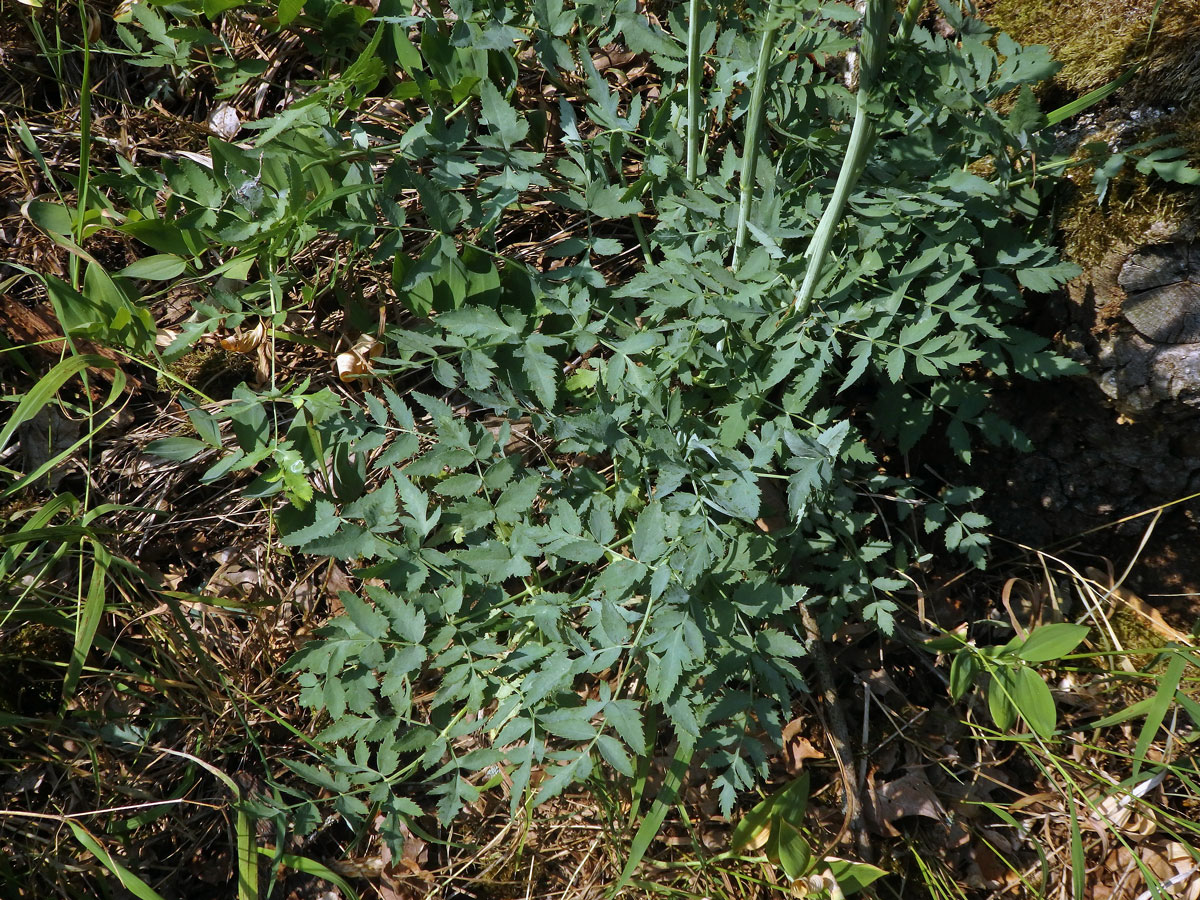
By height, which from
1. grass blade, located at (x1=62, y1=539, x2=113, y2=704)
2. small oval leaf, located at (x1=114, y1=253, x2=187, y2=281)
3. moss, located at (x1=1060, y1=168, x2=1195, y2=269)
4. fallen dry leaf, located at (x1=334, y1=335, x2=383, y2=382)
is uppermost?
A: moss, located at (x1=1060, y1=168, x2=1195, y2=269)

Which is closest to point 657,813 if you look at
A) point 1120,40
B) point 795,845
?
point 795,845

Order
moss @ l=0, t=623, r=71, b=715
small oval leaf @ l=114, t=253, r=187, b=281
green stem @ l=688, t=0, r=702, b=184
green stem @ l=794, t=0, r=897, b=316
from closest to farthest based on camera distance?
green stem @ l=794, t=0, r=897, b=316, green stem @ l=688, t=0, r=702, b=184, small oval leaf @ l=114, t=253, r=187, b=281, moss @ l=0, t=623, r=71, b=715

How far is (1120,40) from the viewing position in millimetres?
2143

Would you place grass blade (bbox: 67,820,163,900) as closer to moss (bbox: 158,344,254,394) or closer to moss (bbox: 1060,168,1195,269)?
moss (bbox: 158,344,254,394)

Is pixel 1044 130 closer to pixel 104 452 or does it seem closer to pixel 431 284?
pixel 431 284

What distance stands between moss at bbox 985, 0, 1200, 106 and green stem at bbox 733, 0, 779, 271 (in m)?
0.99

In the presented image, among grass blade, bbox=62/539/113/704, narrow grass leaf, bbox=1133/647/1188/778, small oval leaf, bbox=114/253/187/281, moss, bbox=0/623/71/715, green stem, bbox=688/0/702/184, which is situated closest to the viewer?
green stem, bbox=688/0/702/184

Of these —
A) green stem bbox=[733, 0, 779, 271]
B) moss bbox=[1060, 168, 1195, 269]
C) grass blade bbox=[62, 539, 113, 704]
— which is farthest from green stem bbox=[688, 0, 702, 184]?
grass blade bbox=[62, 539, 113, 704]

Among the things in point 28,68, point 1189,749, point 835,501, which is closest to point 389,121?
point 28,68

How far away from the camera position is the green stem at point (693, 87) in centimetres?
168

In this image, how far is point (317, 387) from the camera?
106 inches

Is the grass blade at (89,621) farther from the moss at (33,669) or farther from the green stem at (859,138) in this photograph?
the green stem at (859,138)

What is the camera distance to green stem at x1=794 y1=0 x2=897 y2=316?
1.37m

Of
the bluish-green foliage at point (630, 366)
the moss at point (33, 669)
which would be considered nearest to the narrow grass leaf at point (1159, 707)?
the bluish-green foliage at point (630, 366)
